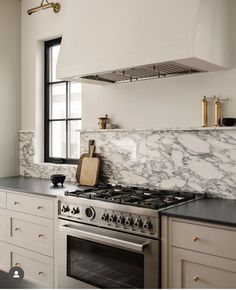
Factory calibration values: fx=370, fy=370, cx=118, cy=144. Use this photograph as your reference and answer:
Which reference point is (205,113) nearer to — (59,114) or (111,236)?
(111,236)

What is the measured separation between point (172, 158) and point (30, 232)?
136cm

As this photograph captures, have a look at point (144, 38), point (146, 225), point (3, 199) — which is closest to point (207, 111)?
point (144, 38)

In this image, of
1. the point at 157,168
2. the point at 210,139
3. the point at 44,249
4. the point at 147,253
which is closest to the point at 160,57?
the point at 210,139

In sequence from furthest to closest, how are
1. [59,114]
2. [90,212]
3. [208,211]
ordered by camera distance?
[59,114] < [90,212] < [208,211]

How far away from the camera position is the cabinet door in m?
2.01

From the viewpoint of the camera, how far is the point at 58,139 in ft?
13.4

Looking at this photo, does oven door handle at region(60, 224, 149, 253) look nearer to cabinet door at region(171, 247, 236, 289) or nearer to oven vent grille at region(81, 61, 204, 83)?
cabinet door at region(171, 247, 236, 289)

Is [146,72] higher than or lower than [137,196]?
higher

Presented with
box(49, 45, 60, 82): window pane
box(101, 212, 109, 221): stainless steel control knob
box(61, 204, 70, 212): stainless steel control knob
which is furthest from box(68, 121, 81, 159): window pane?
box(101, 212, 109, 221): stainless steel control knob

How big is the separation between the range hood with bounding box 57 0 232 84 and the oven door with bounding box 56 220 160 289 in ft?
3.80

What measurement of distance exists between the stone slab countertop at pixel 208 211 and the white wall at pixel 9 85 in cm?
242

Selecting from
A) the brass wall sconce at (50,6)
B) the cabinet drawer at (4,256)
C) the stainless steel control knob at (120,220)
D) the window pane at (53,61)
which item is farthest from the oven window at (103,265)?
the brass wall sconce at (50,6)

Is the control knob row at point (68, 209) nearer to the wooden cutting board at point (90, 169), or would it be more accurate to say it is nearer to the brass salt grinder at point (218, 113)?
the wooden cutting board at point (90, 169)

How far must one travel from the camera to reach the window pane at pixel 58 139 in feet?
13.2
